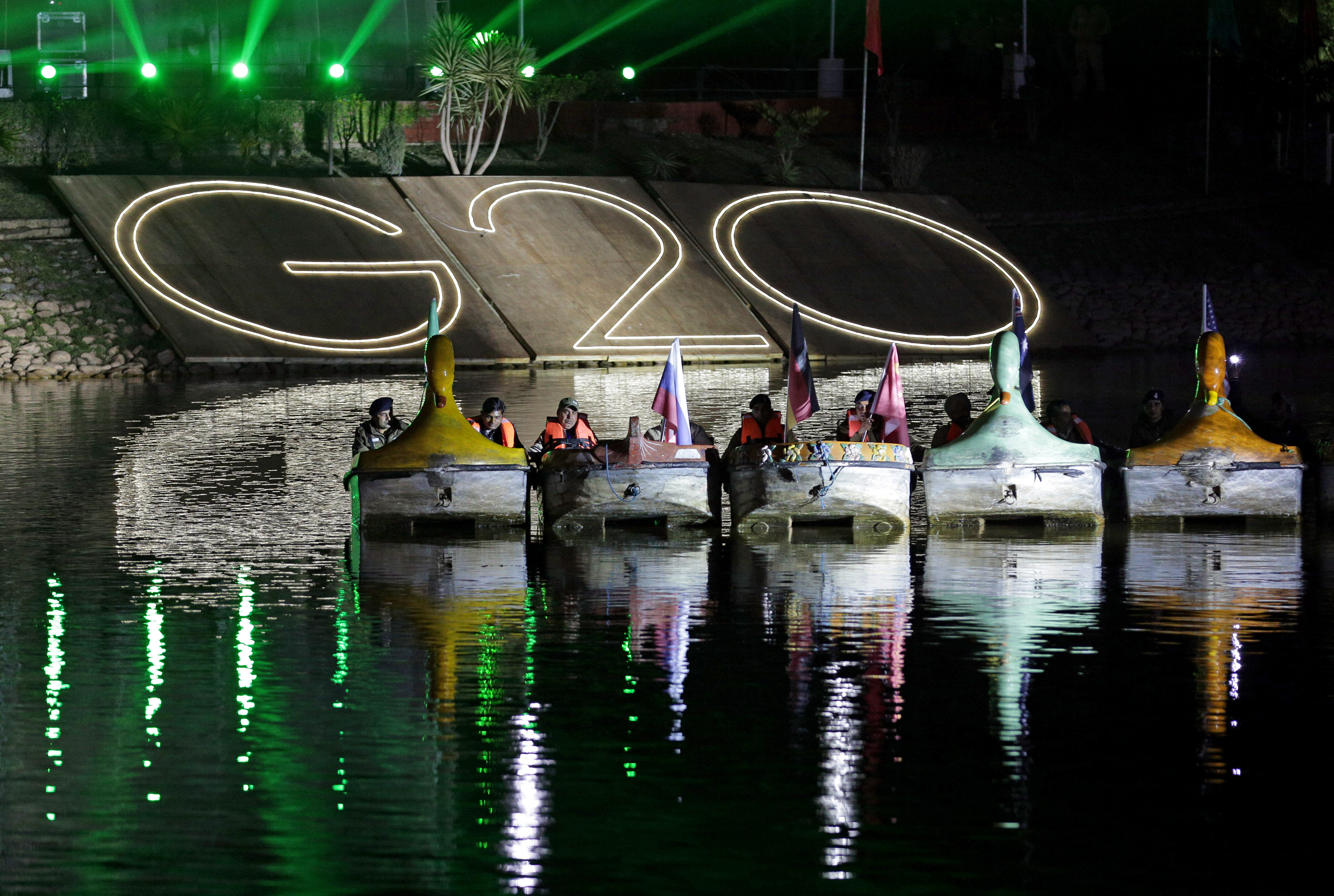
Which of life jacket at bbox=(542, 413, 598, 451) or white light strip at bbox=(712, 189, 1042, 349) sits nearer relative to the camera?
life jacket at bbox=(542, 413, 598, 451)

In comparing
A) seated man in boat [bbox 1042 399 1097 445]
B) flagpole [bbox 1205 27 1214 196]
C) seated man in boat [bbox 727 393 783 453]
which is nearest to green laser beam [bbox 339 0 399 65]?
flagpole [bbox 1205 27 1214 196]

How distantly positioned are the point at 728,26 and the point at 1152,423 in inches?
1836

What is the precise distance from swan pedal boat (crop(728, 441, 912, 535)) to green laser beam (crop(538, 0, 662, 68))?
41.9 meters

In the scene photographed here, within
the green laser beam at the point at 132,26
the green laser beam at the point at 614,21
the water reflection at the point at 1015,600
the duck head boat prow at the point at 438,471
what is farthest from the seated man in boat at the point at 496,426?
the green laser beam at the point at 614,21

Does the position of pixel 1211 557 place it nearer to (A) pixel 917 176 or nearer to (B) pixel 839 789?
(B) pixel 839 789

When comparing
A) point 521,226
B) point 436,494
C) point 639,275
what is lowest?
point 436,494

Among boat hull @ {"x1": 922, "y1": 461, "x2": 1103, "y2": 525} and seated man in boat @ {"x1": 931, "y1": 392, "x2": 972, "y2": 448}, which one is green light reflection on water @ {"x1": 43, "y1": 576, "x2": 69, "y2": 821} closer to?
boat hull @ {"x1": 922, "y1": 461, "x2": 1103, "y2": 525}

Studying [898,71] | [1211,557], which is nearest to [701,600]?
[1211,557]

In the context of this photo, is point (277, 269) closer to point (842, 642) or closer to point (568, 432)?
point (568, 432)

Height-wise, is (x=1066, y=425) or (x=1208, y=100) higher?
(x=1208, y=100)

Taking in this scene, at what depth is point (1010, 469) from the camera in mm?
15719

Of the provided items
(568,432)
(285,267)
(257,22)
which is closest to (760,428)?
(568,432)

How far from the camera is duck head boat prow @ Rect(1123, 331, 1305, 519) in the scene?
1598cm

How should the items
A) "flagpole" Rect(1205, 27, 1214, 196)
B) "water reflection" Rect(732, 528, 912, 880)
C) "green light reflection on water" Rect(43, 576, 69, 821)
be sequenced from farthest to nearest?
"flagpole" Rect(1205, 27, 1214, 196) → "green light reflection on water" Rect(43, 576, 69, 821) → "water reflection" Rect(732, 528, 912, 880)
